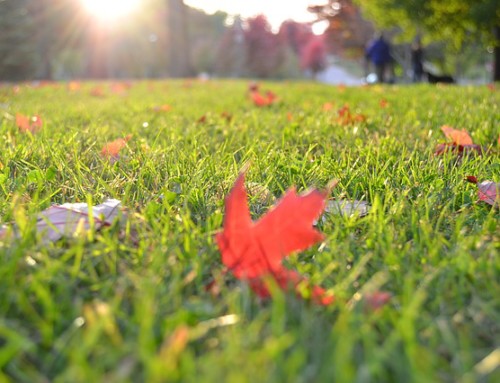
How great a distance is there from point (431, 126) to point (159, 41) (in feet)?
184

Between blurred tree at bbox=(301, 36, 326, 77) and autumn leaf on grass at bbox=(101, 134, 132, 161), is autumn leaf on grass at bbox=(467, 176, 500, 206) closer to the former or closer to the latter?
autumn leaf on grass at bbox=(101, 134, 132, 161)

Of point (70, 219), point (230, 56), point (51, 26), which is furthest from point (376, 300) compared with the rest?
point (230, 56)

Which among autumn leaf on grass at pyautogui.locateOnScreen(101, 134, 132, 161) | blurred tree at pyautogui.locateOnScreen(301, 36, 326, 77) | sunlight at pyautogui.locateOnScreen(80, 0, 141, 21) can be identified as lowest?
blurred tree at pyautogui.locateOnScreen(301, 36, 326, 77)

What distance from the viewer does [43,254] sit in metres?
1.06

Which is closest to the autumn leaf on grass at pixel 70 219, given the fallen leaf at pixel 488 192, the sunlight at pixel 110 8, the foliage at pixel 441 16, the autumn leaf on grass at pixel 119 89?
the fallen leaf at pixel 488 192

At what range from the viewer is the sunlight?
40.1 meters

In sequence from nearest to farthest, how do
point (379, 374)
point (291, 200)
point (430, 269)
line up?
point (379, 374)
point (291, 200)
point (430, 269)

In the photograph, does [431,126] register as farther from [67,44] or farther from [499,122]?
[67,44]

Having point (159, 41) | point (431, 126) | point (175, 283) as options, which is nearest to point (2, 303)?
point (175, 283)

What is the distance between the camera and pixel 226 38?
56688 mm

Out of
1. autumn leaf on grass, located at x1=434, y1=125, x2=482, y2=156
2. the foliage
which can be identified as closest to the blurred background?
the foliage

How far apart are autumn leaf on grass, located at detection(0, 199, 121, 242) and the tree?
10439 millimetres

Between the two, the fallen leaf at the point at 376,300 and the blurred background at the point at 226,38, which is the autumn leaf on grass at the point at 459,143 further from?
the blurred background at the point at 226,38

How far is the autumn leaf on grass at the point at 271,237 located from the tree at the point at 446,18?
10.6m
